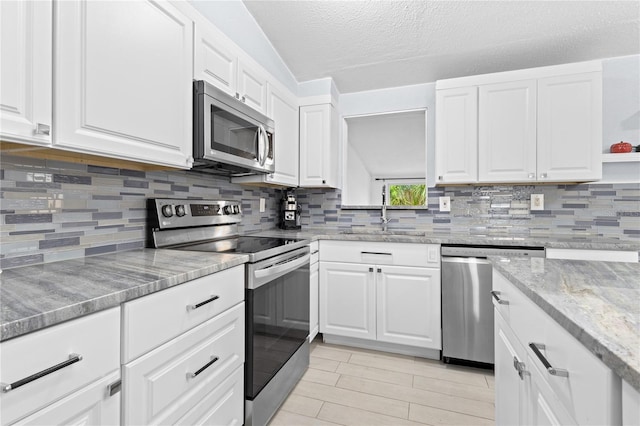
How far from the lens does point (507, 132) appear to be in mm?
2414

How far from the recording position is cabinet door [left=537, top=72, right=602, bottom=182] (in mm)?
2248

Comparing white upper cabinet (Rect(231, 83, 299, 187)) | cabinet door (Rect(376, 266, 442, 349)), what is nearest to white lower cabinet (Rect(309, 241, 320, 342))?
cabinet door (Rect(376, 266, 442, 349))

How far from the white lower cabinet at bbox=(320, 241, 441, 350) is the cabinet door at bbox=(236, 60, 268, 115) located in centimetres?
120

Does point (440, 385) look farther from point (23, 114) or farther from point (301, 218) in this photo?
point (23, 114)

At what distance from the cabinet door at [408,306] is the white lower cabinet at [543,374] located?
105cm

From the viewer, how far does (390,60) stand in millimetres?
2680

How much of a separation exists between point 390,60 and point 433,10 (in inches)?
22.6

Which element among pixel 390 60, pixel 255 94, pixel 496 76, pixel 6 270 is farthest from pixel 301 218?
pixel 6 270

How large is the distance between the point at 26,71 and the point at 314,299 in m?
2.09

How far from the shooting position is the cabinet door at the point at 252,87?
6.51 ft

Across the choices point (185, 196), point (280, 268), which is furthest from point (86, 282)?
point (185, 196)

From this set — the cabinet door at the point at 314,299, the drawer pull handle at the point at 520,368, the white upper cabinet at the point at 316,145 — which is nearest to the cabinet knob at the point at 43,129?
the drawer pull handle at the point at 520,368

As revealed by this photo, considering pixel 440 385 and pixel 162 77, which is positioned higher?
pixel 162 77

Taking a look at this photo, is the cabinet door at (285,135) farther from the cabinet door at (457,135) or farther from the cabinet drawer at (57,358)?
the cabinet drawer at (57,358)
